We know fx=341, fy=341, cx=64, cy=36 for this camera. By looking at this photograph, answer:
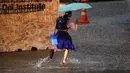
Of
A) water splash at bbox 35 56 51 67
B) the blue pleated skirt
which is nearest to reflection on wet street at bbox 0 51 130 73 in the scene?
water splash at bbox 35 56 51 67

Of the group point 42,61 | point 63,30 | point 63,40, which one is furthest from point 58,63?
point 63,30

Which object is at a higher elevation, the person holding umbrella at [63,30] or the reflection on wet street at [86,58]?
the person holding umbrella at [63,30]

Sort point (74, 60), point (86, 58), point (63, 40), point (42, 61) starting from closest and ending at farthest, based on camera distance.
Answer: point (63, 40) < point (42, 61) < point (74, 60) < point (86, 58)

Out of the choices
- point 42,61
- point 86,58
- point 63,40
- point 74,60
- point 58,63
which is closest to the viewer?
point 63,40

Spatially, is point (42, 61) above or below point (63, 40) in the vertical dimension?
below

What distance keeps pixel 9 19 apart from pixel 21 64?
1319mm

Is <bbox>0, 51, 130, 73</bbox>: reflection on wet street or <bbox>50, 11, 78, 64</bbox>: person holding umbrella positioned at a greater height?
<bbox>50, 11, 78, 64</bbox>: person holding umbrella

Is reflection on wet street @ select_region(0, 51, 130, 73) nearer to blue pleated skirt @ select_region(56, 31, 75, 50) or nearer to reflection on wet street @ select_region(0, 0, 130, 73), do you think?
reflection on wet street @ select_region(0, 0, 130, 73)

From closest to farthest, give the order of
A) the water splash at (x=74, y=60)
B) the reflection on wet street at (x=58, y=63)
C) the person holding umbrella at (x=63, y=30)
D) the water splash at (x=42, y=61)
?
the reflection on wet street at (x=58, y=63)
the person holding umbrella at (x=63, y=30)
the water splash at (x=42, y=61)
the water splash at (x=74, y=60)

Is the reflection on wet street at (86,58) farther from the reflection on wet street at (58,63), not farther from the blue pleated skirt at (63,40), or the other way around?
the blue pleated skirt at (63,40)

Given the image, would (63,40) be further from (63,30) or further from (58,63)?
(58,63)

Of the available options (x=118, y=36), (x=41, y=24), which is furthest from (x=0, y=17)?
(x=118, y=36)

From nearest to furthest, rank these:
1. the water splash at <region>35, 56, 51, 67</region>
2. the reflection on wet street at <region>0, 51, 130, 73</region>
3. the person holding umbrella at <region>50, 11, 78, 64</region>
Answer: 1. the reflection on wet street at <region>0, 51, 130, 73</region>
2. the person holding umbrella at <region>50, 11, 78, 64</region>
3. the water splash at <region>35, 56, 51, 67</region>

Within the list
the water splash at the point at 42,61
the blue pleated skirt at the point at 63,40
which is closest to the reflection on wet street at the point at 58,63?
the water splash at the point at 42,61
